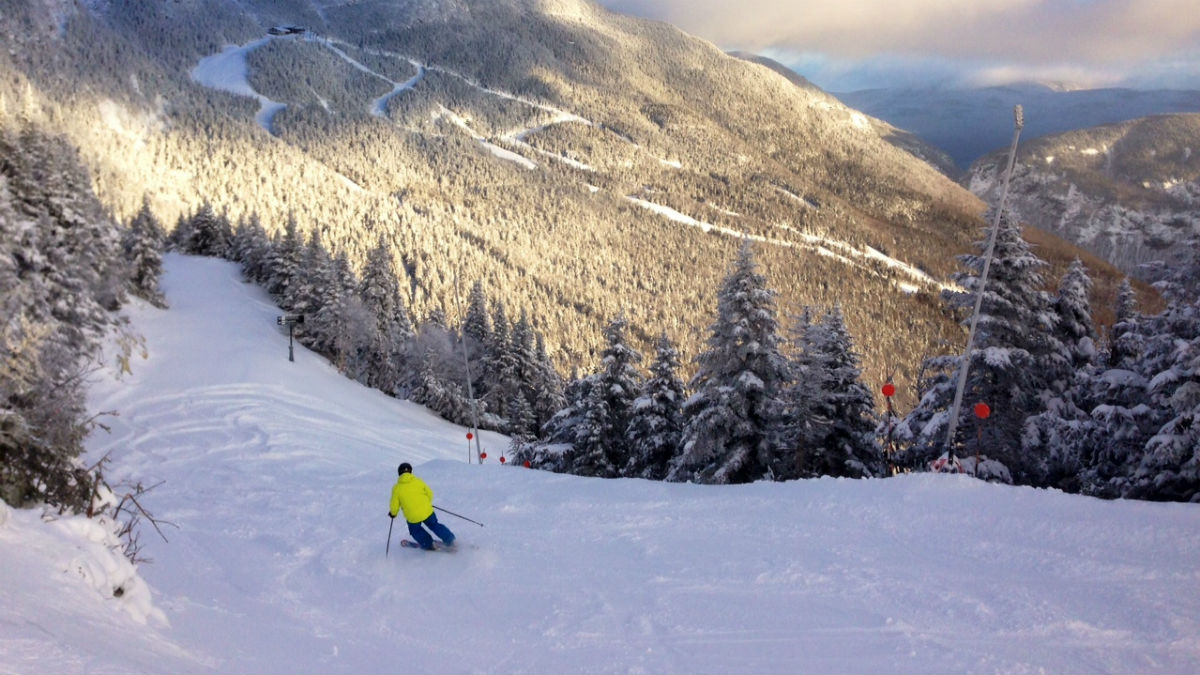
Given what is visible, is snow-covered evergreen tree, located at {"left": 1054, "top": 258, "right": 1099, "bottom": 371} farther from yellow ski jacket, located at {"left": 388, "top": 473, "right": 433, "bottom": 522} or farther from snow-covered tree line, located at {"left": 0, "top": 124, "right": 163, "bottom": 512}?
snow-covered tree line, located at {"left": 0, "top": 124, "right": 163, "bottom": 512}

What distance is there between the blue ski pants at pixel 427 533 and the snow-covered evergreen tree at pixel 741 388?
10726 millimetres

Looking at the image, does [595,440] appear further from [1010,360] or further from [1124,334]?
[1124,334]

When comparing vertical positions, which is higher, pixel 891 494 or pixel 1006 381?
pixel 1006 381

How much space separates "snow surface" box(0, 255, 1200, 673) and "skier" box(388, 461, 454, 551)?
29cm

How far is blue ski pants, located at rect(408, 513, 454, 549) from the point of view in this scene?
9250 mm

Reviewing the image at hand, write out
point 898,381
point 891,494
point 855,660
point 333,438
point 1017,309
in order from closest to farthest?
point 855,660
point 891,494
point 1017,309
point 333,438
point 898,381

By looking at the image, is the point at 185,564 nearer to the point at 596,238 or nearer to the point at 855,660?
the point at 855,660

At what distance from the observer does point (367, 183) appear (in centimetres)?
18912

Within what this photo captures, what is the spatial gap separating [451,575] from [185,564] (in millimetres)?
3521

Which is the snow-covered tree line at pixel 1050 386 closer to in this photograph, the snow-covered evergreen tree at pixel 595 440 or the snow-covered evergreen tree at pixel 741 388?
the snow-covered evergreen tree at pixel 741 388

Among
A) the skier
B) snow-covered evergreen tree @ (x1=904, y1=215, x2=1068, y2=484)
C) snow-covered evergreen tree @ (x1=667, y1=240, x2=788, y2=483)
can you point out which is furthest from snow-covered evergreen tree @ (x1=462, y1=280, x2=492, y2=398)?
the skier

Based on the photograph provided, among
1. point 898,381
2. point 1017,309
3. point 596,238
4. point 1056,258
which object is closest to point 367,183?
point 596,238

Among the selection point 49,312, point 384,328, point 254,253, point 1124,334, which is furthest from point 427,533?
point 254,253

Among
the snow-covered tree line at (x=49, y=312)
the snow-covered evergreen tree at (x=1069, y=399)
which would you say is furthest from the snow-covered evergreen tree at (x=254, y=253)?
the snow-covered evergreen tree at (x=1069, y=399)
